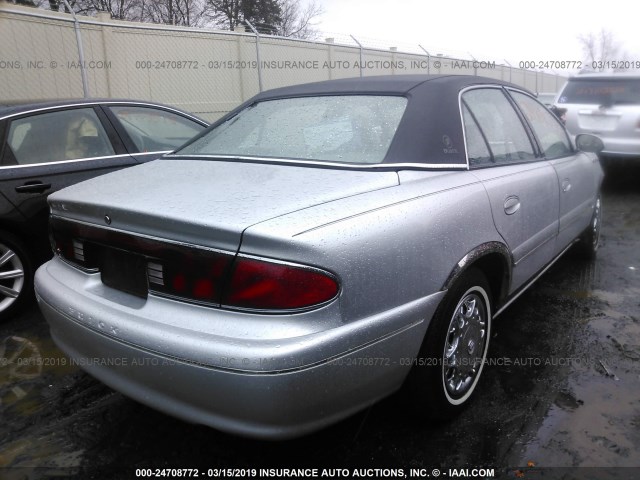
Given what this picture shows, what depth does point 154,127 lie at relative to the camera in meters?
4.56

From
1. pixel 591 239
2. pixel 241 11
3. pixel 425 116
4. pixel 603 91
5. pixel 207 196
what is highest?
pixel 241 11

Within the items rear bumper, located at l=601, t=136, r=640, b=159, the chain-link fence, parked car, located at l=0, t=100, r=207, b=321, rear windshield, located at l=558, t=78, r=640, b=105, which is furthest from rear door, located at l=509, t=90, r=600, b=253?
the chain-link fence

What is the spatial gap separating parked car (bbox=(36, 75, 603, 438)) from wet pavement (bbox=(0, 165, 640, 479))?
21cm

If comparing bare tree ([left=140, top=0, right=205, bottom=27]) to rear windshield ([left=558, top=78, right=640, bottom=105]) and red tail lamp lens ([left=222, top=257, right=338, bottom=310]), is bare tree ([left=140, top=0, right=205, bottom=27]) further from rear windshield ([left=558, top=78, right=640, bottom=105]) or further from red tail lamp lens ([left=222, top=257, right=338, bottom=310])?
red tail lamp lens ([left=222, top=257, right=338, bottom=310])

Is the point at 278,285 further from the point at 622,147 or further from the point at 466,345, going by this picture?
the point at 622,147

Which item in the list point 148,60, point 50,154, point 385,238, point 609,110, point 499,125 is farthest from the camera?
point 148,60

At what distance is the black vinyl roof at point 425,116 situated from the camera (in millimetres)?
2377

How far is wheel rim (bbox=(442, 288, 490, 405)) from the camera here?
93.1 inches

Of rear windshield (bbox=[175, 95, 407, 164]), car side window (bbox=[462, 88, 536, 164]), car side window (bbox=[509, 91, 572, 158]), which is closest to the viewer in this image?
rear windshield (bbox=[175, 95, 407, 164])

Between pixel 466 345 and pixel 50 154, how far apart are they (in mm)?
3177

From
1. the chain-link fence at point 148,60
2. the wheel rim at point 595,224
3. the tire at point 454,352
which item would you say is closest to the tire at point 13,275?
the tire at point 454,352

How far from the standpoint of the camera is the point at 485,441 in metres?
2.31

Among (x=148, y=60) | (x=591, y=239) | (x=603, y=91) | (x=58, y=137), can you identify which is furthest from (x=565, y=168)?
(x=148, y=60)

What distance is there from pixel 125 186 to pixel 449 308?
149cm
